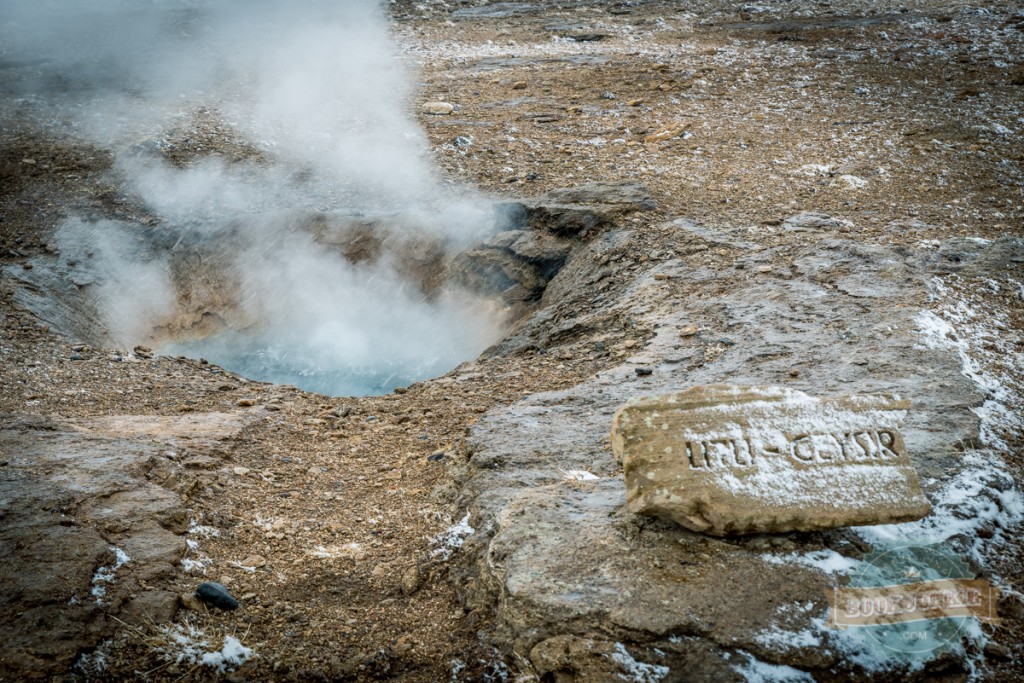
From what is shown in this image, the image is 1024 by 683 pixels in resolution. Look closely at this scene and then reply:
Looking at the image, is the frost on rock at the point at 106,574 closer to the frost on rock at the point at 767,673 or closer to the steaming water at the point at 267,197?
the frost on rock at the point at 767,673

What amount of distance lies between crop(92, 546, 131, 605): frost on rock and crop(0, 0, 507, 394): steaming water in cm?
273

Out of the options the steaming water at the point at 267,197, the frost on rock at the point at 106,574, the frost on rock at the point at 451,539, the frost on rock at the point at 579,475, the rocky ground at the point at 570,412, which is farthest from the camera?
the steaming water at the point at 267,197

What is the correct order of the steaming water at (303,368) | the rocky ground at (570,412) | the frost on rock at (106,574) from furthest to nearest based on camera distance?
the steaming water at (303,368)
the frost on rock at (106,574)
the rocky ground at (570,412)

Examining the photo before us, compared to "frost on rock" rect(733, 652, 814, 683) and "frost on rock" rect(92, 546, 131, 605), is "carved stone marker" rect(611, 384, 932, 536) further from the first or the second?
"frost on rock" rect(92, 546, 131, 605)

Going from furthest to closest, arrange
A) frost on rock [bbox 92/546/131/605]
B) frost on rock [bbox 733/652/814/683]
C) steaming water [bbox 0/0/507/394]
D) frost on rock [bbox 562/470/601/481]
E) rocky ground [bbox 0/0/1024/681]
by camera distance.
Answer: steaming water [bbox 0/0/507/394], frost on rock [bbox 562/470/601/481], frost on rock [bbox 92/546/131/605], rocky ground [bbox 0/0/1024/681], frost on rock [bbox 733/652/814/683]

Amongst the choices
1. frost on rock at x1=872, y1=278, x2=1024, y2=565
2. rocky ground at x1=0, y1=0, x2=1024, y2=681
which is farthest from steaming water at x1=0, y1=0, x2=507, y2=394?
frost on rock at x1=872, y1=278, x2=1024, y2=565

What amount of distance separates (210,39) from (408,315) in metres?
5.96

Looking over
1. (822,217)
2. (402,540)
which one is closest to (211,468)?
(402,540)

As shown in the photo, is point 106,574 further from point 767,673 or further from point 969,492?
point 969,492

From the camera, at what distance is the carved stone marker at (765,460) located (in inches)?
98.9

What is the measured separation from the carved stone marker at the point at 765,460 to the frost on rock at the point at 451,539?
0.78 metres

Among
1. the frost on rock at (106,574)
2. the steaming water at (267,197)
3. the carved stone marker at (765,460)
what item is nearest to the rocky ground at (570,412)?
the frost on rock at (106,574)

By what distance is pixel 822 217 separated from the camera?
526 cm

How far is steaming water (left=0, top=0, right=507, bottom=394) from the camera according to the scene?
5.81 metres
